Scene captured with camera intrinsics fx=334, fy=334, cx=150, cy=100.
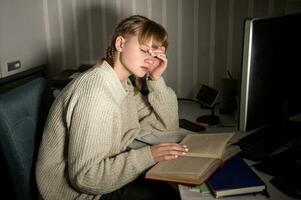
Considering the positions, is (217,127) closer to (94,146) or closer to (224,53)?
(224,53)

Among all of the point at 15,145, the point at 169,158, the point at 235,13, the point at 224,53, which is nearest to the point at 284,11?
the point at 235,13

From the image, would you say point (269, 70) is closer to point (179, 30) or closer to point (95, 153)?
point (95, 153)

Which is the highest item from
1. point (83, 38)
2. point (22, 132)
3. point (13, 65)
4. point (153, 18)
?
point (153, 18)

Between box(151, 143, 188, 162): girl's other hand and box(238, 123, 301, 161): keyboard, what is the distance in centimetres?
23

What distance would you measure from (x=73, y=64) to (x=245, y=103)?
1279mm

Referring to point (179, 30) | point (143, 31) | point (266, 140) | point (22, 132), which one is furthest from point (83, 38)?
point (266, 140)

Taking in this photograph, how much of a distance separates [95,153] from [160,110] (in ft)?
1.62

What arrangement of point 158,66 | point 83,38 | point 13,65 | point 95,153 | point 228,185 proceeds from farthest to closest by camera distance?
point 83,38, point 13,65, point 158,66, point 95,153, point 228,185

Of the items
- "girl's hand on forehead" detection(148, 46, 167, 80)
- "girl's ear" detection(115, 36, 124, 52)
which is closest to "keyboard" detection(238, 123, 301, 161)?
"girl's hand on forehead" detection(148, 46, 167, 80)

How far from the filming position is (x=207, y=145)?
112 cm

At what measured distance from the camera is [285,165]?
105 cm

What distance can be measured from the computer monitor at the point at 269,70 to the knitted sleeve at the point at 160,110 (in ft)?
1.49

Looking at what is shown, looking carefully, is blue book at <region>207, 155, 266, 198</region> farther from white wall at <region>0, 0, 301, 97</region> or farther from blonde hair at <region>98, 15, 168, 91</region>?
white wall at <region>0, 0, 301, 97</region>

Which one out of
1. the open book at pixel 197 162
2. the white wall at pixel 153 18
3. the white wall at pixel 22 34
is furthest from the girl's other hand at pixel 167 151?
the white wall at pixel 22 34
